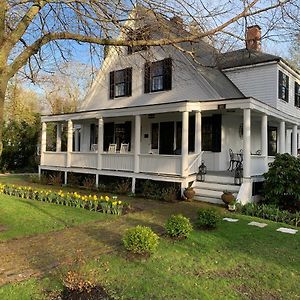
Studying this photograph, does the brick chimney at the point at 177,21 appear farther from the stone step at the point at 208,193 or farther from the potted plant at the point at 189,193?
the stone step at the point at 208,193

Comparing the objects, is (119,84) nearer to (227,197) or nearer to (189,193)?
(189,193)

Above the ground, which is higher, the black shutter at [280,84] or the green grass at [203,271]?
the black shutter at [280,84]

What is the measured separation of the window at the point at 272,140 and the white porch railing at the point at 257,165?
5.46 metres

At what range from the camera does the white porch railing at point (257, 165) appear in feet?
40.9

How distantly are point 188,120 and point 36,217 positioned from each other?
290 inches

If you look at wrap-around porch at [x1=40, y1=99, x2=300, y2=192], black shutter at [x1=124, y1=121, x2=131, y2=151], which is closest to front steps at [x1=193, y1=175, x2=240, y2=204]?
wrap-around porch at [x1=40, y1=99, x2=300, y2=192]

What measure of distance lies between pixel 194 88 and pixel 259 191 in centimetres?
603

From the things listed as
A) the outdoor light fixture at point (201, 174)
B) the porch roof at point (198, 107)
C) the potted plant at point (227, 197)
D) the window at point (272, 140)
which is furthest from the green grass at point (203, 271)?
the window at point (272, 140)

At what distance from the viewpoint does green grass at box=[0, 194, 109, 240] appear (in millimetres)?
7610

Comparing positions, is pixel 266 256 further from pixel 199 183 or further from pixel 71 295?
pixel 199 183

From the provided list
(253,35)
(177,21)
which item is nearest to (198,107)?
(253,35)

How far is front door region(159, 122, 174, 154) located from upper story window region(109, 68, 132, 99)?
3.22 m

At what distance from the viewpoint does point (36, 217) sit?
28.9ft

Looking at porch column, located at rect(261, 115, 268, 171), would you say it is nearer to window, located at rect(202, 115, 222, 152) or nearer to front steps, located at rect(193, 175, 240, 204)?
front steps, located at rect(193, 175, 240, 204)
